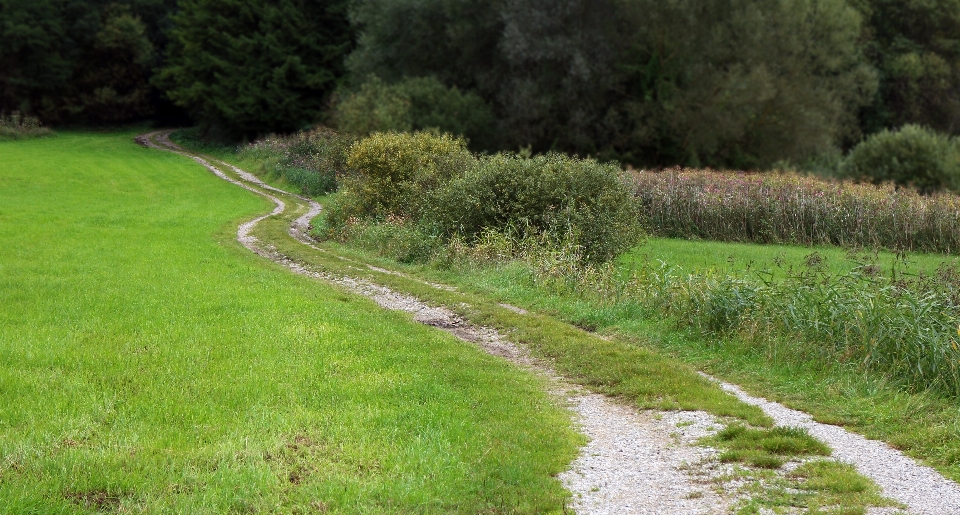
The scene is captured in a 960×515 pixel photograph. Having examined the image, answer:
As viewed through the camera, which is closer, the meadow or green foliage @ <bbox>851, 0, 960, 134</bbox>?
the meadow

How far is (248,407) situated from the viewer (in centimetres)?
748

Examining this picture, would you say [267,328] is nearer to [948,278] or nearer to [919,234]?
[948,278]

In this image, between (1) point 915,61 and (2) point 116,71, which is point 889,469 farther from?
(2) point 116,71

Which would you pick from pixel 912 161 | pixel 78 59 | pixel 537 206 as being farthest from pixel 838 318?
pixel 78 59

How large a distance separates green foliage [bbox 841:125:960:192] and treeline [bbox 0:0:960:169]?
3.61m

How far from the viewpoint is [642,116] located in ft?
141

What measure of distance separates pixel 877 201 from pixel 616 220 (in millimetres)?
11250

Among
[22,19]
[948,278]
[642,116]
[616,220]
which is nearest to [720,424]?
[948,278]

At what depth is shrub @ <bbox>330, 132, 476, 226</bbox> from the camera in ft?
75.8

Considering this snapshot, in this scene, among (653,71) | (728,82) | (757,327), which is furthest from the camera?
(653,71)

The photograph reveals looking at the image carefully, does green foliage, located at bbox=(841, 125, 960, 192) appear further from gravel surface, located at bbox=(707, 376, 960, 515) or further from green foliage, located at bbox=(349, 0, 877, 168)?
gravel surface, located at bbox=(707, 376, 960, 515)

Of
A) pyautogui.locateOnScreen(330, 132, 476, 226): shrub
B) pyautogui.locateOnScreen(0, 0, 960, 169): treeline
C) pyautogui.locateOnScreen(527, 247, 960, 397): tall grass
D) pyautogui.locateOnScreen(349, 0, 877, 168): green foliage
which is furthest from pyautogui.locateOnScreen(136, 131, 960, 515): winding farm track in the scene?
pyautogui.locateOnScreen(349, 0, 877, 168): green foliage

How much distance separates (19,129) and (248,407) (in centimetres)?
5783

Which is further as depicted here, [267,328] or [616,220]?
[616,220]
